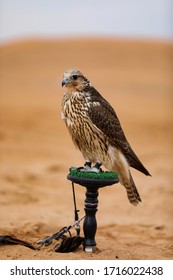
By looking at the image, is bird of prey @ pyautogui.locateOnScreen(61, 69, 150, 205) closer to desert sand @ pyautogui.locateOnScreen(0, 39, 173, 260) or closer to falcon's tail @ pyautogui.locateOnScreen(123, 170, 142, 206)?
falcon's tail @ pyautogui.locateOnScreen(123, 170, 142, 206)

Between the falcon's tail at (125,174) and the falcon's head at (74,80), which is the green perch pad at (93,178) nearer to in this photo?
the falcon's tail at (125,174)

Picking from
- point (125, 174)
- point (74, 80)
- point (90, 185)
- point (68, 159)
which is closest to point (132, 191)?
point (125, 174)

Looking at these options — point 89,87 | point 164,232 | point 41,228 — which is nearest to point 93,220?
point 89,87

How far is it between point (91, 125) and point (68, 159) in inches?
236

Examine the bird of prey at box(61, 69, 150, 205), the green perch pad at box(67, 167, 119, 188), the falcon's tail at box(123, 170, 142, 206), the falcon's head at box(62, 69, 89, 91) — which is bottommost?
the falcon's tail at box(123, 170, 142, 206)

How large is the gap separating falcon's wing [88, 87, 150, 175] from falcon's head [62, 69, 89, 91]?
0.10 m

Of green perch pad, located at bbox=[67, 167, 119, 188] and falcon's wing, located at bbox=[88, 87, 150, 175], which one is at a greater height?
falcon's wing, located at bbox=[88, 87, 150, 175]

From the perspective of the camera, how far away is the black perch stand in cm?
416

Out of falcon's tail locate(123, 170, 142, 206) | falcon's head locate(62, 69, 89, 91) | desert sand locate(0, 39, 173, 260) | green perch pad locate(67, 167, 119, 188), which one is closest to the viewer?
green perch pad locate(67, 167, 119, 188)

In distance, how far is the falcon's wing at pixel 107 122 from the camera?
4.36 meters

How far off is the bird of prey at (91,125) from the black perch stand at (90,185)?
148 millimetres

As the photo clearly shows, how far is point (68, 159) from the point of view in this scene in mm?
10320

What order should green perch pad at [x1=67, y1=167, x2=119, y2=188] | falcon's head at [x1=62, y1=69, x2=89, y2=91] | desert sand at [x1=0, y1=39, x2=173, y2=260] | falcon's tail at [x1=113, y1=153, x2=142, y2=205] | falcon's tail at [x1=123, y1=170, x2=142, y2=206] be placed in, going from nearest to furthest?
green perch pad at [x1=67, y1=167, x2=119, y2=188] < falcon's head at [x1=62, y1=69, x2=89, y2=91] < falcon's tail at [x1=113, y1=153, x2=142, y2=205] < falcon's tail at [x1=123, y1=170, x2=142, y2=206] < desert sand at [x1=0, y1=39, x2=173, y2=260]

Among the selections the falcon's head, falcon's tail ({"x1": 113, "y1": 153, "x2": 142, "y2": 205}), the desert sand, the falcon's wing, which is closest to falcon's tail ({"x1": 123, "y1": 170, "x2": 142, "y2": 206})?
falcon's tail ({"x1": 113, "y1": 153, "x2": 142, "y2": 205})
